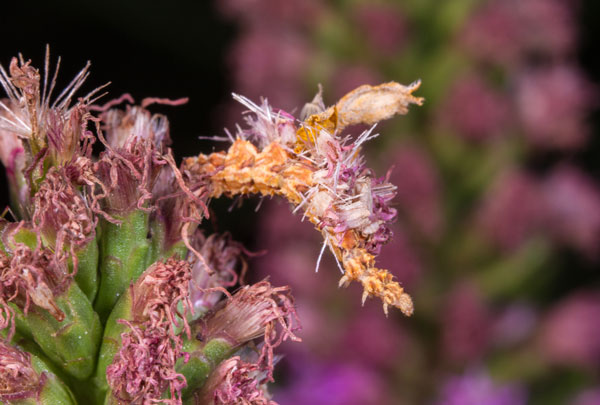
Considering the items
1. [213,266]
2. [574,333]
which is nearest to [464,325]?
[574,333]

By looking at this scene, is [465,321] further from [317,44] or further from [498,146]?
[317,44]

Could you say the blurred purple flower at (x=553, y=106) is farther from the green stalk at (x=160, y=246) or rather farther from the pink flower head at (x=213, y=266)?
the green stalk at (x=160, y=246)

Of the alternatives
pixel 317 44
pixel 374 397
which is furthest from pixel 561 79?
pixel 374 397

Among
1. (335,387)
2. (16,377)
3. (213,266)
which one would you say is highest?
(335,387)

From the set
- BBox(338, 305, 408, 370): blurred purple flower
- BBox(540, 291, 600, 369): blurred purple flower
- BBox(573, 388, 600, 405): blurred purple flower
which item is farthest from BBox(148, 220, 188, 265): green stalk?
BBox(573, 388, 600, 405): blurred purple flower

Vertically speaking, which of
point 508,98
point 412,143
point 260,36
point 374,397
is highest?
point 260,36

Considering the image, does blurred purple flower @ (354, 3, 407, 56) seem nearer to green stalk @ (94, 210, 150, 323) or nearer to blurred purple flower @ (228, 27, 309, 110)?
blurred purple flower @ (228, 27, 309, 110)

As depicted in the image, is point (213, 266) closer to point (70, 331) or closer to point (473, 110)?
point (70, 331)
